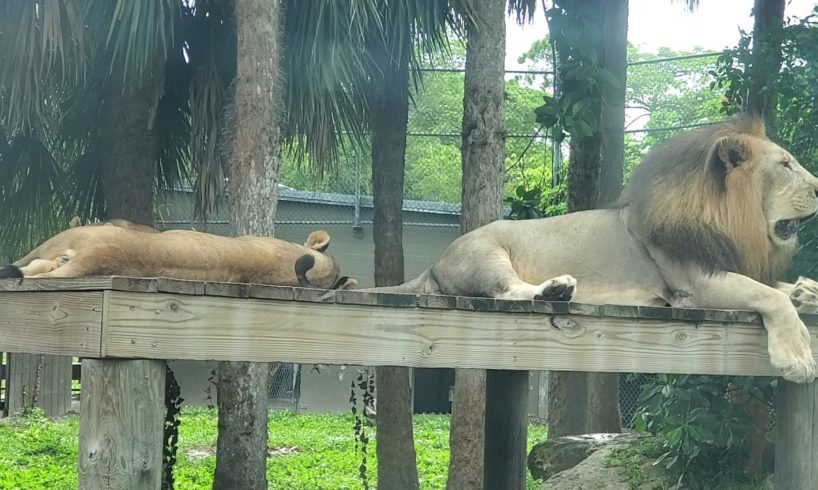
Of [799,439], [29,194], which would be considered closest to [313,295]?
[799,439]

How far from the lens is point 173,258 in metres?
3.75

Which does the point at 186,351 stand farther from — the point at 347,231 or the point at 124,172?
the point at 347,231

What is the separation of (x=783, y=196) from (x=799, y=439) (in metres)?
1.12

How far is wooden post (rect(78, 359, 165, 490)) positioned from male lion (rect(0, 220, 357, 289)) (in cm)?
57

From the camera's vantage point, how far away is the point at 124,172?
7.50 meters

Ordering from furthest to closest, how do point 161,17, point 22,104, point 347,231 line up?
point 347,231, point 22,104, point 161,17

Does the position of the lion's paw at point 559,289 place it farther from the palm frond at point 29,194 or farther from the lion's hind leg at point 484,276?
the palm frond at point 29,194

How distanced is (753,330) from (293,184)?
21.0 metres

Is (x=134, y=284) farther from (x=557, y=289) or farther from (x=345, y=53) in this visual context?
(x=345, y=53)

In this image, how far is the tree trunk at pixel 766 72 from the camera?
654 centimetres

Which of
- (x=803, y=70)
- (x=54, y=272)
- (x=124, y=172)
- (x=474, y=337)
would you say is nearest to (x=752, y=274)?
(x=474, y=337)

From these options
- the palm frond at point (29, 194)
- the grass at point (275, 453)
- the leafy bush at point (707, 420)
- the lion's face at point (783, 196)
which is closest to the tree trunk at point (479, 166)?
the leafy bush at point (707, 420)

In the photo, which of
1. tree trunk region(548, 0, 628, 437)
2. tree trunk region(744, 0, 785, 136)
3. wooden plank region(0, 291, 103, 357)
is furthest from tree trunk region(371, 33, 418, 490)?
wooden plank region(0, 291, 103, 357)

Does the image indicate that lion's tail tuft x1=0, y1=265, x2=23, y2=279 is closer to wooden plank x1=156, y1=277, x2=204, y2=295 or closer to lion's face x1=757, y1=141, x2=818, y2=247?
wooden plank x1=156, y1=277, x2=204, y2=295
